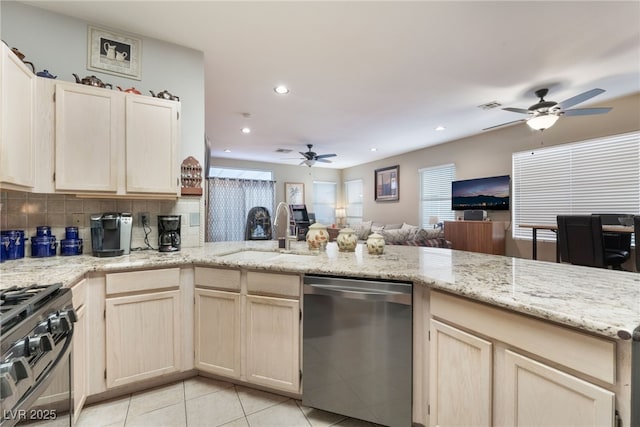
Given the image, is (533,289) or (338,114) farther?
(338,114)

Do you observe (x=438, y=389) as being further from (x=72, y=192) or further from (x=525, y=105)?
(x=525, y=105)

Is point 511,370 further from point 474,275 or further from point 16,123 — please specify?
point 16,123

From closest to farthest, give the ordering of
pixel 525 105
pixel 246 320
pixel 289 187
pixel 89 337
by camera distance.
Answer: pixel 89 337 < pixel 246 320 < pixel 525 105 < pixel 289 187

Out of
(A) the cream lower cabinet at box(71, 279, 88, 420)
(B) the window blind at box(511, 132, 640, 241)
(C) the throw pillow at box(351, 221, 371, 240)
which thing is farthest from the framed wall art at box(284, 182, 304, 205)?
(A) the cream lower cabinet at box(71, 279, 88, 420)

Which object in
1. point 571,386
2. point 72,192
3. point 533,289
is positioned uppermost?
point 72,192

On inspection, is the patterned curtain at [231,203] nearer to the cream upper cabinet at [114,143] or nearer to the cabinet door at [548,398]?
the cream upper cabinet at [114,143]

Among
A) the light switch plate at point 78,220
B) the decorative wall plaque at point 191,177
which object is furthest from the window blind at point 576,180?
the light switch plate at point 78,220

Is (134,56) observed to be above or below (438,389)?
above

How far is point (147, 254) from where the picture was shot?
2.05 metres

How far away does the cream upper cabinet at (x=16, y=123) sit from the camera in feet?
4.66

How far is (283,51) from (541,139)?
4065 millimetres

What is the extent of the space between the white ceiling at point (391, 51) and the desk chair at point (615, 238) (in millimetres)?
1428

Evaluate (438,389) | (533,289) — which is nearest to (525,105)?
(533,289)

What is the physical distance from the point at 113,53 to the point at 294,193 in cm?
605
